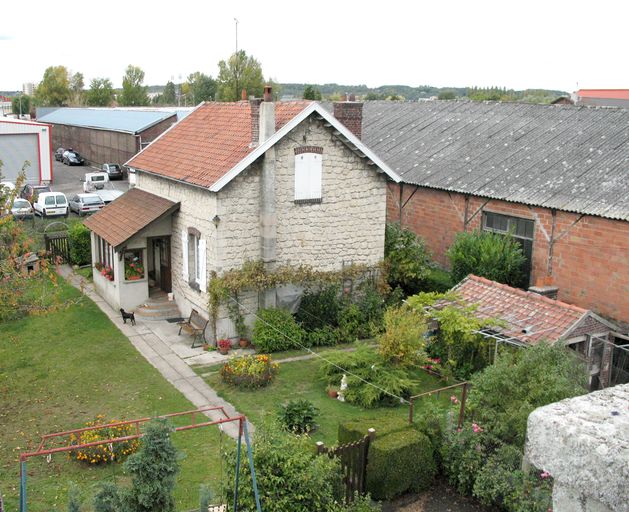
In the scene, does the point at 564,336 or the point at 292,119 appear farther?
the point at 292,119

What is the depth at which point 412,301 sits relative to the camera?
2005 centimetres

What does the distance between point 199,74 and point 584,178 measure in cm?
9083

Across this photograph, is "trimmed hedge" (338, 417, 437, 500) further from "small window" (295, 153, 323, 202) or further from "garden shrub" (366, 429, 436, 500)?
"small window" (295, 153, 323, 202)

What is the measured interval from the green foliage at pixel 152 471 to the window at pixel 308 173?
1325 cm

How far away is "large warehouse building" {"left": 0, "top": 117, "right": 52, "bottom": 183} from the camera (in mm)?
48750

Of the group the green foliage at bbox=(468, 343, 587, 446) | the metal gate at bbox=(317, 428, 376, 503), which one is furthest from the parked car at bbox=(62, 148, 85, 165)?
the metal gate at bbox=(317, 428, 376, 503)

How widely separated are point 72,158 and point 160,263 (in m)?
40.1

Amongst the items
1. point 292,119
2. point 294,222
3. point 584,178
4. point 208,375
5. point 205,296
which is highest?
point 292,119

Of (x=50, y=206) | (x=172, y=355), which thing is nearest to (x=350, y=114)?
(x=172, y=355)

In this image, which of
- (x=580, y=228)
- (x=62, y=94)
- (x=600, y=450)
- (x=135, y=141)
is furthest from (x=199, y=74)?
(x=600, y=450)

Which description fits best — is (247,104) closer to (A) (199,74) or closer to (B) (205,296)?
(B) (205,296)

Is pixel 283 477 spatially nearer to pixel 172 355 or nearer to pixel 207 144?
pixel 172 355

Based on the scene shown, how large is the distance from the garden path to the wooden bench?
29 centimetres

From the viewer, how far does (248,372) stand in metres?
18.0
